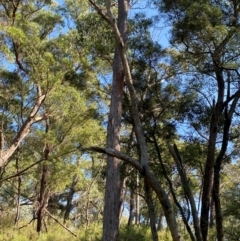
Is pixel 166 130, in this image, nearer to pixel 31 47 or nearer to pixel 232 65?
pixel 232 65

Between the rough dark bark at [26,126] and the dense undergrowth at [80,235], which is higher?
the rough dark bark at [26,126]

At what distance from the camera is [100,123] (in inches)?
410

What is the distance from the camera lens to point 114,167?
223 inches

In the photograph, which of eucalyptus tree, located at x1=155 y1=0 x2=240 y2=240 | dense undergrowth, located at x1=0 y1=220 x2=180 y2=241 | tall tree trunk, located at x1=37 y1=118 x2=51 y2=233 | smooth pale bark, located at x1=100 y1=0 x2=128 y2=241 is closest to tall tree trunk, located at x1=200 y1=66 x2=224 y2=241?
eucalyptus tree, located at x1=155 y1=0 x2=240 y2=240

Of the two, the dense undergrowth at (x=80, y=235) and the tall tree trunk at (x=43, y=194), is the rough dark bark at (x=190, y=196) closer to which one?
the dense undergrowth at (x=80, y=235)

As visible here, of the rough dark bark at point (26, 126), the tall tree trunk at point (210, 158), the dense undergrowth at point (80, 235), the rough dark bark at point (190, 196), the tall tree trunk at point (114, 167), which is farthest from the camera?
the dense undergrowth at point (80, 235)

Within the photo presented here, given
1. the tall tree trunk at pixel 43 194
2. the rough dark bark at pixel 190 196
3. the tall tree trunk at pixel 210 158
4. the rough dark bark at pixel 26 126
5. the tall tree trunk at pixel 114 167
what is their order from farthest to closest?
the tall tree trunk at pixel 43 194 → the rough dark bark at pixel 26 126 → the tall tree trunk at pixel 210 158 → the tall tree trunk at pixel 114 167 → the rough dark bark at pixel 190 196

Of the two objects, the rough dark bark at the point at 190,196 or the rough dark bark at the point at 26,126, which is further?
the rough dark bark at the point at 26,126

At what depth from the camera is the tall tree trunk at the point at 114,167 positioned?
5.32m

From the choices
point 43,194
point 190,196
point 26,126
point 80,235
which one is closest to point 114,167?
point 190,196

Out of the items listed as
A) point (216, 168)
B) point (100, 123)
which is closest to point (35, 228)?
point (100, 123)

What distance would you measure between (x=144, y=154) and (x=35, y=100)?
5.65 meters

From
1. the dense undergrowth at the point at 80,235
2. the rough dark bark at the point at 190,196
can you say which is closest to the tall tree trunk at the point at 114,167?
the rough dark bark at the point at 190,196

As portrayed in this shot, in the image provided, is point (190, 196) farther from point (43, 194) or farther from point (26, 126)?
point (43, 194)
